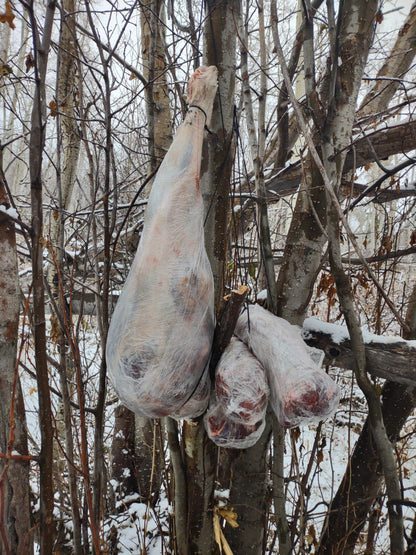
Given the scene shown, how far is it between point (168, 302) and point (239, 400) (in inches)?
14.1

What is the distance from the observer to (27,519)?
107 centimetres

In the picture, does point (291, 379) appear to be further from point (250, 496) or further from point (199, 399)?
point (250, 496)

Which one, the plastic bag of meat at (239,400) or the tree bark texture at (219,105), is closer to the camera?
the plastic bag of meat at (239,400)

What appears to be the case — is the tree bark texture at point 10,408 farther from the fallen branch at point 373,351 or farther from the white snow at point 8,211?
the fallen branch at point 373,351

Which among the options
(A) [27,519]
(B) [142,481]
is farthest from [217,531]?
(B) [142,481]

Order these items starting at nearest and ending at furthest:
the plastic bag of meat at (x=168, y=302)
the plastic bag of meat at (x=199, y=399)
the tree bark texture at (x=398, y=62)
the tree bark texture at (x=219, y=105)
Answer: the plastic bag of meat at (x=168, y=302) < the plastic bag of meat at (x=199, y=399) < the tree bark texture at (x=219, y=105) < the tree bark texture at (x=398, y=62)

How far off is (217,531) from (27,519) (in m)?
0.91

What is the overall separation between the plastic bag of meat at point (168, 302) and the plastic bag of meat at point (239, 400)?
104 mm

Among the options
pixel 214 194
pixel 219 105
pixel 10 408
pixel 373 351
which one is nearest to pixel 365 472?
pixel 373 351

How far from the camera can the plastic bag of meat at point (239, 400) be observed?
1.03 m

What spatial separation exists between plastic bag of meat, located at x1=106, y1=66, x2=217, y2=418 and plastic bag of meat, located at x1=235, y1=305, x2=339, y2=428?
20 centimetres

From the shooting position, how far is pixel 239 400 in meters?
1.03

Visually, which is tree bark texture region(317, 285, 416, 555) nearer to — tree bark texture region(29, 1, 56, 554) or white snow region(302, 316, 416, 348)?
white snow region(302, 316, 416, 348)

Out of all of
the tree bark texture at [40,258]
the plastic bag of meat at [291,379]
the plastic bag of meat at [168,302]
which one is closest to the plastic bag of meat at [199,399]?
the plastic bag of meat at [168,302]
